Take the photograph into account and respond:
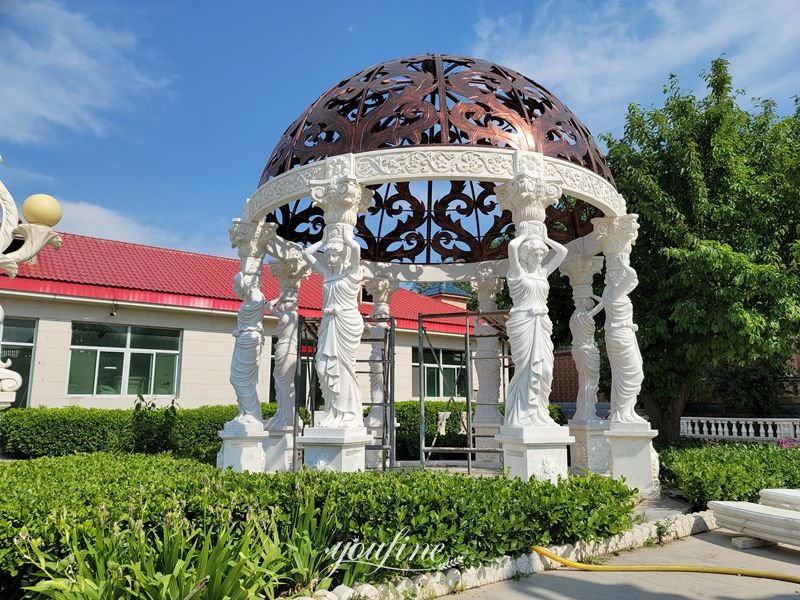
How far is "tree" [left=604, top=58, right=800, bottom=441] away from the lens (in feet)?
29.9

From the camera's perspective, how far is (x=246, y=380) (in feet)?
25.4

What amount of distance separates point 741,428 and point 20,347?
Result: 20983 millimetres

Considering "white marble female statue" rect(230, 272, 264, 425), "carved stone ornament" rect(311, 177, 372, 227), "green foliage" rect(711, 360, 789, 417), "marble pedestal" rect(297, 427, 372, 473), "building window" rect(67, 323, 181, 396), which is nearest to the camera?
"marble pedestal" rect(297, 427, 372, 473)

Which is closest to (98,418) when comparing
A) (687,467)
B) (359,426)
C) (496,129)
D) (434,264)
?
(434,264)

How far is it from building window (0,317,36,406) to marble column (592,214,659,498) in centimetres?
1408

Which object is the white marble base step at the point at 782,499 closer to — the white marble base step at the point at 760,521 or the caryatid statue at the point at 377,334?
the white marble base step at the point at 760,521

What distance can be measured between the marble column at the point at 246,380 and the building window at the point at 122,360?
9.07 metres

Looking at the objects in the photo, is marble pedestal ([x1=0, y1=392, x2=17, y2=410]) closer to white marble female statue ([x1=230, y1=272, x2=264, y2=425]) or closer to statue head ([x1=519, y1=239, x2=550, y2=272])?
white marble female statue ([x1=230, y1=272, x2=264, y2=425])

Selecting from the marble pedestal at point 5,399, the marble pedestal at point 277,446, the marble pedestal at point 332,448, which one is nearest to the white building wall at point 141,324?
the marble pedestal at point 277,446

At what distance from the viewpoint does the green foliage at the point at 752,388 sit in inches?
779

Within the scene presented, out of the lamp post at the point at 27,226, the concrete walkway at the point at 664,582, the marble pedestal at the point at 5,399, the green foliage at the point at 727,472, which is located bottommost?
the concrete walkway at the point at 664,582

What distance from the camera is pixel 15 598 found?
3785 millimetres

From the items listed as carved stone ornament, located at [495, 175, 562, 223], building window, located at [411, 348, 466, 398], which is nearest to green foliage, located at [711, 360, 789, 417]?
building window, located at [411, 348, 466, 398]

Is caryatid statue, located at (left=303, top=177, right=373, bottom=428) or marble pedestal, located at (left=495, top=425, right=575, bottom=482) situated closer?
marble pedestal, located at (left=495, top=425, right=575, bottom=482)
